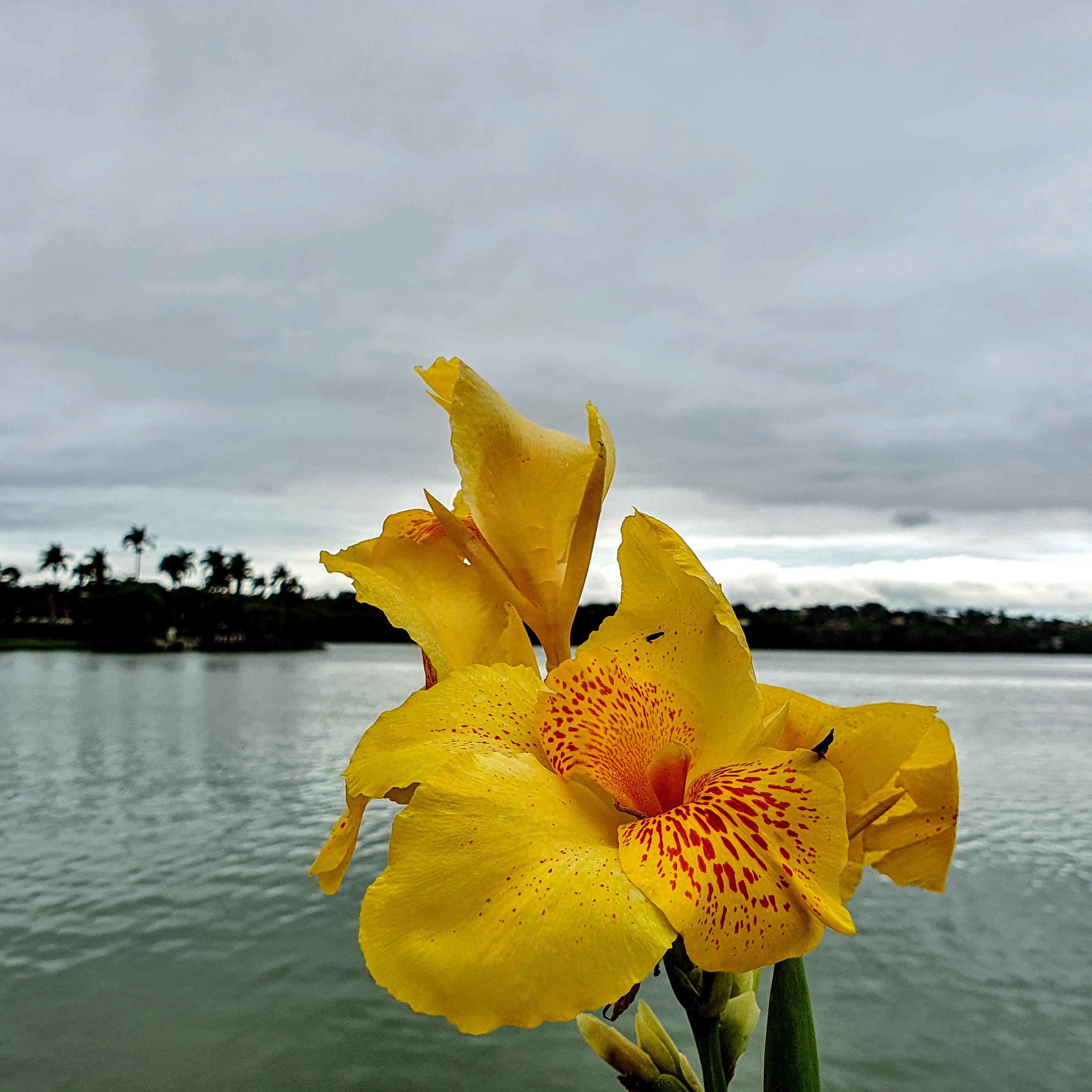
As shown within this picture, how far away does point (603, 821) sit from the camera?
51 centimetres

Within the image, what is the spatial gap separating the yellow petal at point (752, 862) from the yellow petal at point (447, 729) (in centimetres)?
10

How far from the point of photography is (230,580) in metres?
84.3

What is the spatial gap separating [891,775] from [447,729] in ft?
1.04

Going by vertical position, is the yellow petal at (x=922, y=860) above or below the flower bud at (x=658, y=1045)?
above

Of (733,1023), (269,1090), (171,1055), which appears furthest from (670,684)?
(171,1055)

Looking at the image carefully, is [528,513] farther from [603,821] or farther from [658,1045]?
[658,1045]

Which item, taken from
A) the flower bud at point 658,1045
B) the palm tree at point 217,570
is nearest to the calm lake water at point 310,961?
the flower bud at point 658,1045

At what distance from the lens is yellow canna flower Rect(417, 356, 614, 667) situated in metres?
0.59

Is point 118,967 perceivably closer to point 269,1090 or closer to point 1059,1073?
point 269,1090

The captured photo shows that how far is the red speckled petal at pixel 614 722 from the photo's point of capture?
0.52 m

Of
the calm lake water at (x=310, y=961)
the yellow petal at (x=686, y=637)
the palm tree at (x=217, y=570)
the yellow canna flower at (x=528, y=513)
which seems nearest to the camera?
the yellow petal at (x=686, y=637)

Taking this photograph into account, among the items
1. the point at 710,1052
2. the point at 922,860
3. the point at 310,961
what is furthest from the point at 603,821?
the point at 310,961

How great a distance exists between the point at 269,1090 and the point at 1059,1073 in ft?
16.4

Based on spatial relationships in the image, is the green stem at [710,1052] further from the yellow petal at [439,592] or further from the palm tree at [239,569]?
the palm tree at [239,569]
